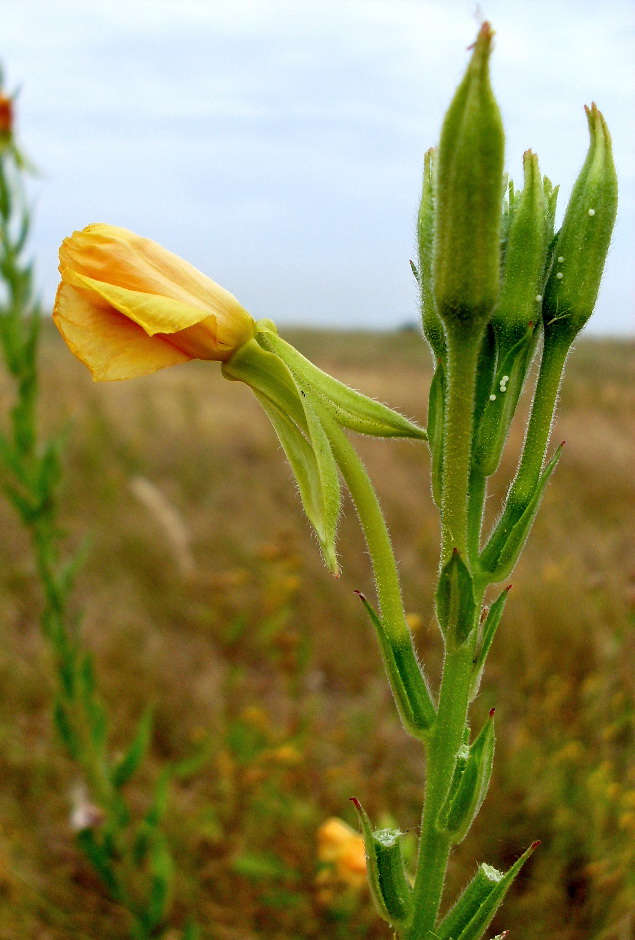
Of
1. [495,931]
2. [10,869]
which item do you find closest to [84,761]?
[10,869]

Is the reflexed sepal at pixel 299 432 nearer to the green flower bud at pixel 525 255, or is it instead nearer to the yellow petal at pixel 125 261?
the yellow petal at pixel 125 261

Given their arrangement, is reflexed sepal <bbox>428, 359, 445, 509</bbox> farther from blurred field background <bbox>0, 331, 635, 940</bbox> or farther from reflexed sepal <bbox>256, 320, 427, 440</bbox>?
blurred field background <bbox>0, 331, 635, 940</bbox>

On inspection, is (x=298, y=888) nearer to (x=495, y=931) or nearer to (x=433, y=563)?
(x=495, y=931)

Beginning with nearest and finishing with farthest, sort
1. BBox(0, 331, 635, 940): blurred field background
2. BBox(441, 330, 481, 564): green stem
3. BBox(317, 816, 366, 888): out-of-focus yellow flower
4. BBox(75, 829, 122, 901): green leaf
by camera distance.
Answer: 1. BBox(441, 330, 481, 564): green stem
2. BBox(317, 816, 366, 888): out-of-focus yellow flower
3. BBox(75, 829, 122, 901): green leaf
4. BBox(0, 331, 635, 940): blurred field background

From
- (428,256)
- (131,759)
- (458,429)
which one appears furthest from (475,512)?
(131,759)

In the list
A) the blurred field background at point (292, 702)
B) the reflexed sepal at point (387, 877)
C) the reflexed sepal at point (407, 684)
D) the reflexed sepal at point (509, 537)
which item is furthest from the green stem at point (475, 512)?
the blurred field background at point (292, 702)

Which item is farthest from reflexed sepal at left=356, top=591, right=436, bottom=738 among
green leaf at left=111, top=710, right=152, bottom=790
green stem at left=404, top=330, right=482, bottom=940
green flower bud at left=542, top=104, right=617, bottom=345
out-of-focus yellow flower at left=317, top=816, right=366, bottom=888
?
green leaf at left=111, top=710, right=152, bottom=790
